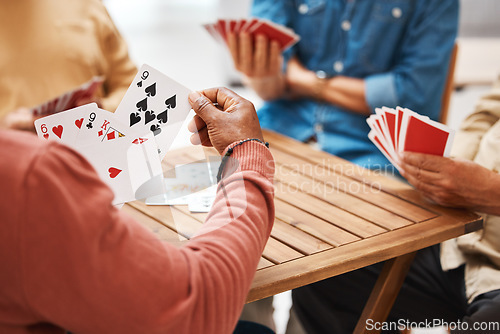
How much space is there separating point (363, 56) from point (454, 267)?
0.99 meters

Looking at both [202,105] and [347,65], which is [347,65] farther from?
[202,105]

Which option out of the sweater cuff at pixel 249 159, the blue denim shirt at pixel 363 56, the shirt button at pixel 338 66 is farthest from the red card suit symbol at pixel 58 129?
the shirt button at pixel 338 66

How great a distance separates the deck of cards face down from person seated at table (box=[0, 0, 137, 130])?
725mm

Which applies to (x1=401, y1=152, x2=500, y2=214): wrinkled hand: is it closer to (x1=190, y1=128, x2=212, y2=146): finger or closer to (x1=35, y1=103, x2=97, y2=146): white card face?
(x1=190, y1=128, x2=212, y2=146): finger

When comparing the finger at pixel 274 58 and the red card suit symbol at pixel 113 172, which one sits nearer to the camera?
the red card suit symbol at pixel 113 172

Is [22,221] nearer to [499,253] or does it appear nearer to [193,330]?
[193,330]

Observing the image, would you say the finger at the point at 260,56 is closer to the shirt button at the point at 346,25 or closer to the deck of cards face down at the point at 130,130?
the shirt button at the point at 346,25

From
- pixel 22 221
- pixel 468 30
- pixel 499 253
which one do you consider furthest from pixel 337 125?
pixel 468 30

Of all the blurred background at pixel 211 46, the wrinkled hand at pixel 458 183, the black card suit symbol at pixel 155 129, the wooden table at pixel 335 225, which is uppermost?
the black card suit symbol at pixel 155 129

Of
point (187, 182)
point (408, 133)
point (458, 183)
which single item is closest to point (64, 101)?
point (187, 182)

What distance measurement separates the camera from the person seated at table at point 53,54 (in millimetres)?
1829

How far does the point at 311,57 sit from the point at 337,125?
0.32 m

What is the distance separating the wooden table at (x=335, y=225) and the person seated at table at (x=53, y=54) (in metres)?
0.69

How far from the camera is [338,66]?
2.18 meters
